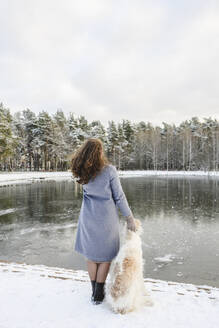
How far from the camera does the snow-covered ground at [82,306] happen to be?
2.07 meters

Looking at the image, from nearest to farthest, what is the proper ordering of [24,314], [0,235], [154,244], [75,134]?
[24,314] < [154,244] < [0,235] < [75,134]

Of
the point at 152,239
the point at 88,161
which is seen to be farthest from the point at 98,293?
the point at 152,239

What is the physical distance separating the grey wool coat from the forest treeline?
136ft

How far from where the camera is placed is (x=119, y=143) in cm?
4947

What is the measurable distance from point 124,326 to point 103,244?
2.31 feet

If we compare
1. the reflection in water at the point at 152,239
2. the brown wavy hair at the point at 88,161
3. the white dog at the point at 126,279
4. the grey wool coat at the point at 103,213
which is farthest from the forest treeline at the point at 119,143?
the white dog at the point at 126,279

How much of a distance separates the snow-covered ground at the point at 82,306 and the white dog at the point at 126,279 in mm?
101

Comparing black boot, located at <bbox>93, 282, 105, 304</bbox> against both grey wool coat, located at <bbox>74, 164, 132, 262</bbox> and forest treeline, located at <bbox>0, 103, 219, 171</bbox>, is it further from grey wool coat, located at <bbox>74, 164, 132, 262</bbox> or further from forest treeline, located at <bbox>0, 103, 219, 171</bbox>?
forest treeline, located at <bbox>0, 103, 219, 171</bbox>

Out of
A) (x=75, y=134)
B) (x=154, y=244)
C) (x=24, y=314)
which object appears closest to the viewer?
(x=24, y=314)

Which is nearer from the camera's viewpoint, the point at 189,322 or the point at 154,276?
the point at 189,322

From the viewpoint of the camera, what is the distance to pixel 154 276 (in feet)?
13.6

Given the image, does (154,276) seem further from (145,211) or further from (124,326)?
(145,211)

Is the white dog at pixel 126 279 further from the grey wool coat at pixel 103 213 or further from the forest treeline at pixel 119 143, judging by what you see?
the forest treeline at pixel 119 143

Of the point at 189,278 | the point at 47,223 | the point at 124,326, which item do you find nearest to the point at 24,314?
the point at 124,326
